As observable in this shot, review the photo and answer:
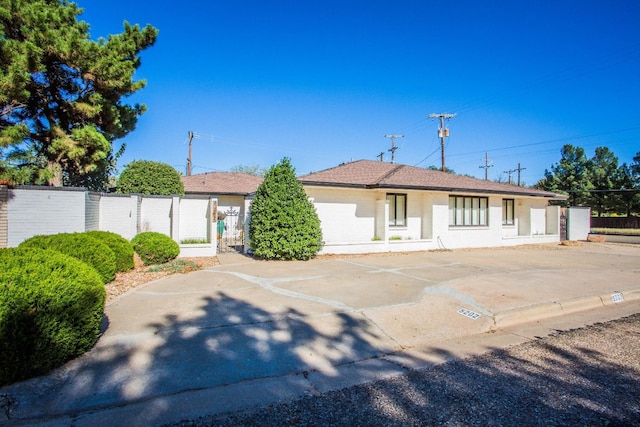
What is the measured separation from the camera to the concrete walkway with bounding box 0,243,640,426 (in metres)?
2.99

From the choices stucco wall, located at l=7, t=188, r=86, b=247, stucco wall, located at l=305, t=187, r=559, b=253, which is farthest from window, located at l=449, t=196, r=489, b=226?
stucco wall, located at l=7, t=188, r=86, b=247

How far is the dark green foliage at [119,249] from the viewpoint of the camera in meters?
8.21

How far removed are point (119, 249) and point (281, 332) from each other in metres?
6.05

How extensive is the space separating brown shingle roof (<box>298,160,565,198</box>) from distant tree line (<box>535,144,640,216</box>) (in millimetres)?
21595

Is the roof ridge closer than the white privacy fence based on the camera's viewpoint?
No

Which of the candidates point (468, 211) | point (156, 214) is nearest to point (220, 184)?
point (156, 214)

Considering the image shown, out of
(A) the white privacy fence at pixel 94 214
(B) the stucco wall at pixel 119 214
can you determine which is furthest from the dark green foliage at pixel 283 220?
(B) the stucco wall at pixel 119 214

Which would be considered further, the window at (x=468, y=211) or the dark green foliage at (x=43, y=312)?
the window at (x=468, y=211)

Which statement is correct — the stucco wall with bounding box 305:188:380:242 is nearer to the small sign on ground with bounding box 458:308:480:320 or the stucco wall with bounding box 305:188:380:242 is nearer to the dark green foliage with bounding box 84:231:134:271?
the dark green foliage with bounding box 84:231:134:271

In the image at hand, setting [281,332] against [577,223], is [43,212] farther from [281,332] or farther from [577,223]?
[577,223]

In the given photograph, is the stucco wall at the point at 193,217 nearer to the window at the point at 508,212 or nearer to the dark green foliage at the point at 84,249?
the dark green foliage at the point at 84,249

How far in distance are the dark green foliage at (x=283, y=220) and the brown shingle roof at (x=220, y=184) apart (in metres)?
8.44

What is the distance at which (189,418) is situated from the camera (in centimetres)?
269

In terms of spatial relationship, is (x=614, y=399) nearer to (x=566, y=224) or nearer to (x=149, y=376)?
(x=149, y=376)
